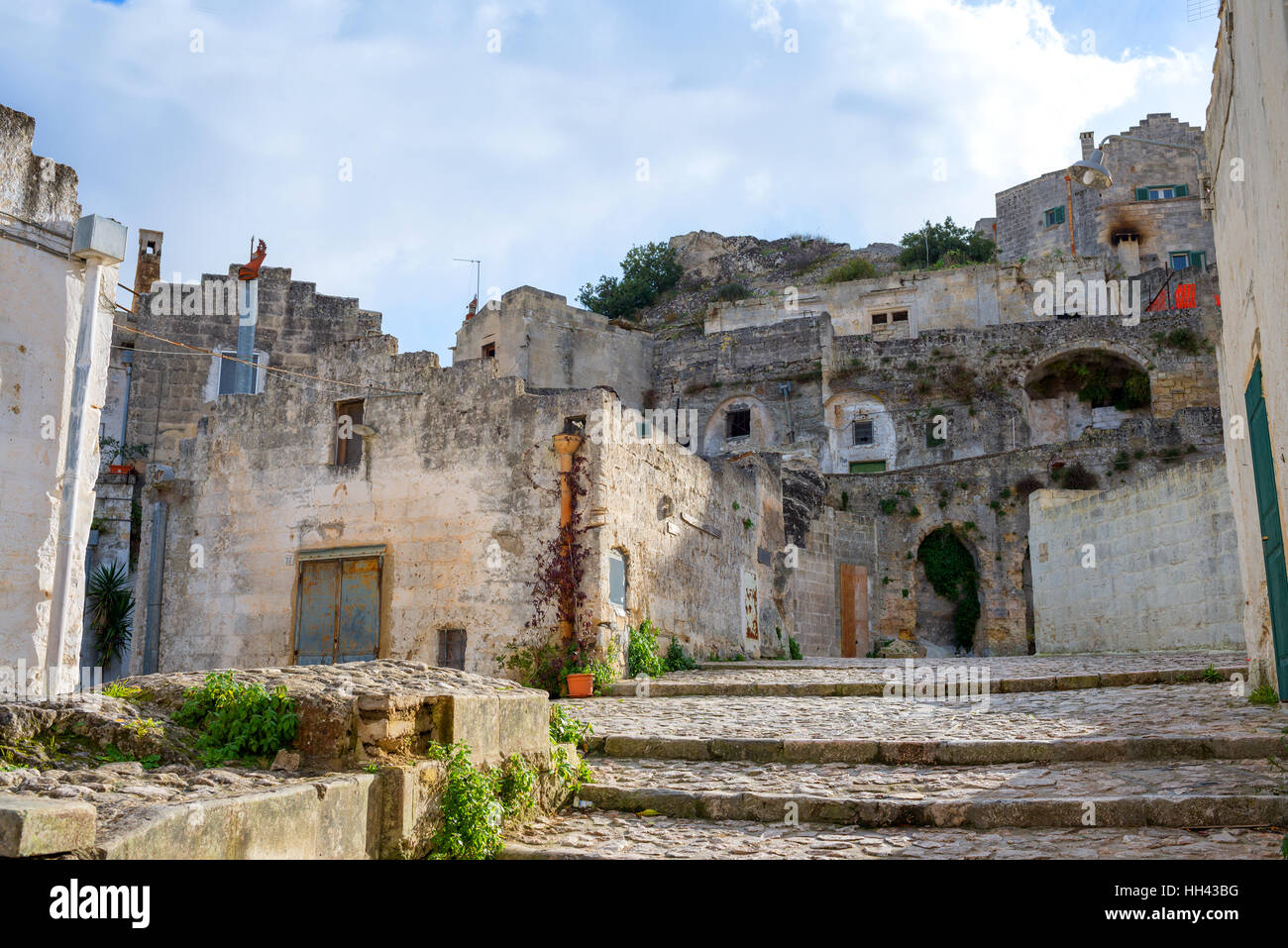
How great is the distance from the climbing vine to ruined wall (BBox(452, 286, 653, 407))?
12.6m

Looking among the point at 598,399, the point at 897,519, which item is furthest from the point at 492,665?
the point at 897,519

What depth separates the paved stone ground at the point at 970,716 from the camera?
707cm

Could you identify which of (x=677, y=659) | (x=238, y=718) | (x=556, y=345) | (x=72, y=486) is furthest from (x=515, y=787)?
(x=556, y=345)

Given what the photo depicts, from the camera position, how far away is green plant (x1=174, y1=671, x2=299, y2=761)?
468 cm

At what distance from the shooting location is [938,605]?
2667 cm

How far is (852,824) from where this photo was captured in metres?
5.61

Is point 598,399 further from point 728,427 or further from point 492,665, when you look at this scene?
point 728,427

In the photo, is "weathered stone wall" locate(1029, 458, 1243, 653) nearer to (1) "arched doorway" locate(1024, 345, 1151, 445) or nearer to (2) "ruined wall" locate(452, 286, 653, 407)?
(1) "arched doorway" locate(1024, 345, 1151, 445)

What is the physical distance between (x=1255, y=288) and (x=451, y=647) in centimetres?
987

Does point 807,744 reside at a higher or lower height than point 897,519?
lower

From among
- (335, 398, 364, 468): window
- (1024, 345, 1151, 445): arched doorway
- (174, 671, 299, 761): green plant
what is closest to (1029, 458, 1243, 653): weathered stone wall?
(335, 398, 364, 468): window

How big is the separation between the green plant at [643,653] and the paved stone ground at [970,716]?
2.60m

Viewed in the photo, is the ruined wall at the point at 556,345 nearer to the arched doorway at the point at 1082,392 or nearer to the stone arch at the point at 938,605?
the stone arch at the point at 938,605
